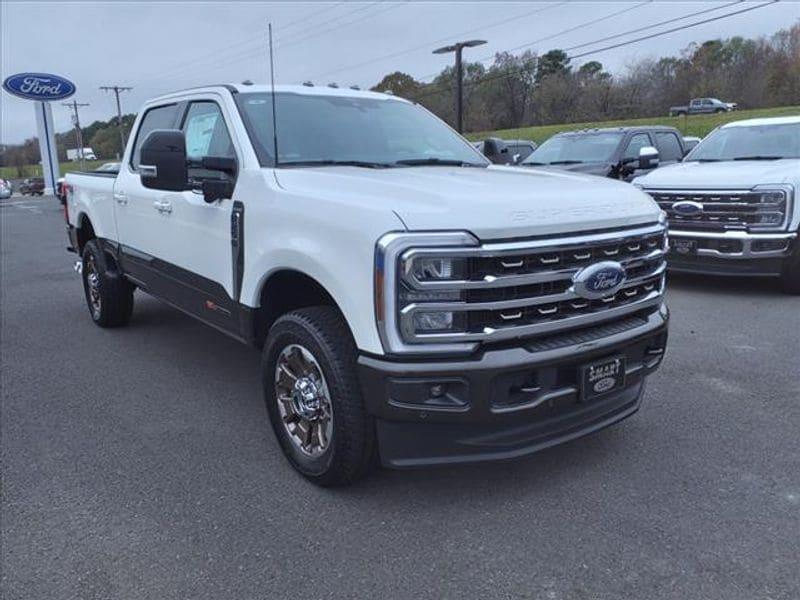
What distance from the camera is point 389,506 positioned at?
3.28 meters

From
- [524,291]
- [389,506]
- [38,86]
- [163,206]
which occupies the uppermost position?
[38,86]

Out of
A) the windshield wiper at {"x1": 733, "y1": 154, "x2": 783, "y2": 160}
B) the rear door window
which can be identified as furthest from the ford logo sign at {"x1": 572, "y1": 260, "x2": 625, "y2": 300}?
the rear door window

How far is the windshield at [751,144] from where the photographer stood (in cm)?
838

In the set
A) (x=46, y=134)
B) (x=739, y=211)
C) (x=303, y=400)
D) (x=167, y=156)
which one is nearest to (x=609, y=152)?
(x=739, y=211)

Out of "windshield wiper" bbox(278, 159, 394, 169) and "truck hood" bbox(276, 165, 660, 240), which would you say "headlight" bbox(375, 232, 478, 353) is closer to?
"truck hood" bbox(276, 165, 660, 240)

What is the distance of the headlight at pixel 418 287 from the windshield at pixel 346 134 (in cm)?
137

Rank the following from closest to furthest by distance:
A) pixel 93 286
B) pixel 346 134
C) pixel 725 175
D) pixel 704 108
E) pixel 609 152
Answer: pixel 346 134
pixel 93 286
pixel 725 175
pixel 609 152
pixel 704 108

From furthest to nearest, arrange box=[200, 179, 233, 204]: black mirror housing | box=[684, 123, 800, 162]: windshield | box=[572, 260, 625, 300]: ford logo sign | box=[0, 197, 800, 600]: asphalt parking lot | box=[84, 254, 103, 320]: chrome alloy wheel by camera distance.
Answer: box=[684, 123, 800, 162]: windshield
box=[84, 254, 103, 320]: chrome alloy wheel
box=[200, 179, 233, 204]: black mirror housing
box=[572, 260, 625, 300]: ford logo sign
box=[0, 197, 800, 600]: asphalt parking lot

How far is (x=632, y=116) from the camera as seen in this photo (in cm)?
5603

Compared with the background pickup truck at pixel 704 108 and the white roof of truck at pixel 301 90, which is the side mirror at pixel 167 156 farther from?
the background pickup truck at pixel 704 108

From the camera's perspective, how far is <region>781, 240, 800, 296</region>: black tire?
7.21 metres

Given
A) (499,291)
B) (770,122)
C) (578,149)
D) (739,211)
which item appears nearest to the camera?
(499,291)

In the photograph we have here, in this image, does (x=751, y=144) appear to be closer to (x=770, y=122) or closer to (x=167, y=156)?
(x=770, y=122)

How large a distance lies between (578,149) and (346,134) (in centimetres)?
767
